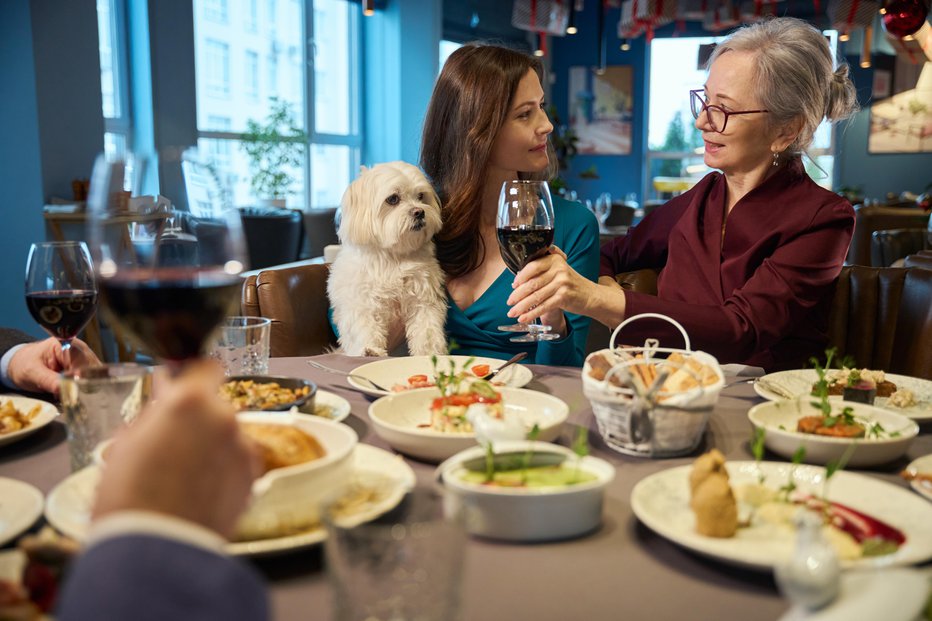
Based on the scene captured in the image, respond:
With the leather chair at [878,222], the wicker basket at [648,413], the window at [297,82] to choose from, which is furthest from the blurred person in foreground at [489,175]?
the window at [297,82]

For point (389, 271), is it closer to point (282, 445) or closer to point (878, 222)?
point (282, 445)

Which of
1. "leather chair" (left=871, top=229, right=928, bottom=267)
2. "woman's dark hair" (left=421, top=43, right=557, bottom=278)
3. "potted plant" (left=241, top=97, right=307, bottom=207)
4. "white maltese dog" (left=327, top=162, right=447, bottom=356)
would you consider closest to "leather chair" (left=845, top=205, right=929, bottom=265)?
"leather chair" (left=871, top=229, right=928, bottom=267)

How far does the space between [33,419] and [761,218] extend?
165 cm

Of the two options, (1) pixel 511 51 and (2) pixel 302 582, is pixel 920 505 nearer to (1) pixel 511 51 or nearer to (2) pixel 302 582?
(2) pixel 302 582

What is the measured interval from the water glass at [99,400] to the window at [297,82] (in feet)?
21.9

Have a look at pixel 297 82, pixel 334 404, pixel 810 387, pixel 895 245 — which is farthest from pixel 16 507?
pixel 297 82

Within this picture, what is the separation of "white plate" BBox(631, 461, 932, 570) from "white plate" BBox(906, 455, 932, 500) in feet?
0.17

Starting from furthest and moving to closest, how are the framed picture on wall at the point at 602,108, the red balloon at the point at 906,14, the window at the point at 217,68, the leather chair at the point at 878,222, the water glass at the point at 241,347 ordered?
the framed picture on wall at the point at 602,108 → the window at the point at 217,68 → the leather chair at the point at 878,222 → the red balloon at the point at 906,14 → the water glass at the point at 241,347

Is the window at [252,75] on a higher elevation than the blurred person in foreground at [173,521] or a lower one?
higher

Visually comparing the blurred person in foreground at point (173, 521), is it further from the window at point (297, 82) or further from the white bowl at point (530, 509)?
the window at point (297, 82)

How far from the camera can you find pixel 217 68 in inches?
299

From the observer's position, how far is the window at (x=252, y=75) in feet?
26.5

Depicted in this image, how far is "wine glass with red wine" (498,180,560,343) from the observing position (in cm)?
148

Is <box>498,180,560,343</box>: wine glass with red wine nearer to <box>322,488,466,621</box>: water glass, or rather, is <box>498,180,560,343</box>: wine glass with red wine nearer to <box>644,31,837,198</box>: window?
<box>322,488,466,621</box>: water glass
